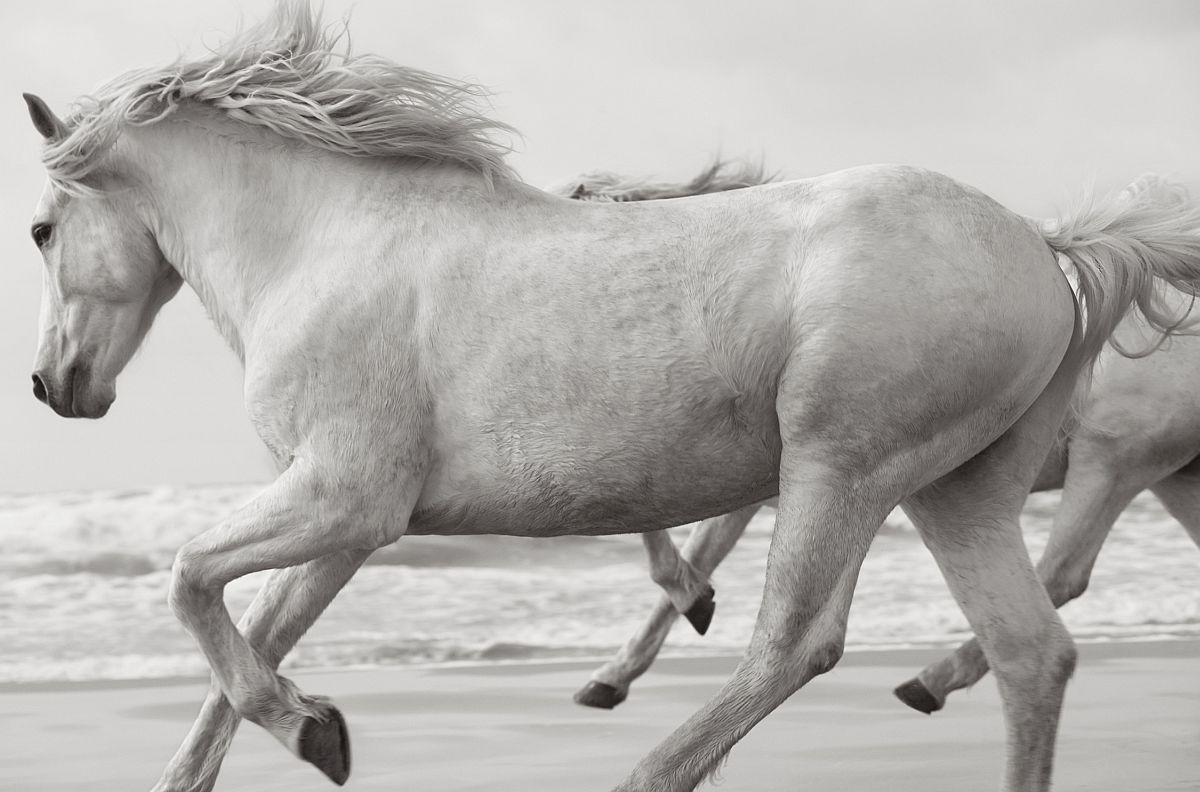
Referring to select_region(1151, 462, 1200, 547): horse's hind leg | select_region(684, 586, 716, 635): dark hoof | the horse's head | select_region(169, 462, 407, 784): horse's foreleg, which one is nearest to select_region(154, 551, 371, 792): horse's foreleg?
select_region(169, 462, 407, 784): horse's foreleg

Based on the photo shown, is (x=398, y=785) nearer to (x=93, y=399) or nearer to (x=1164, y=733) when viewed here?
(x=93, y=399)

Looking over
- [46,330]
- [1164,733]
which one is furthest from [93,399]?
[1164,733]

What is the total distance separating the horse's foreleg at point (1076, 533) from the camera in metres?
5.44

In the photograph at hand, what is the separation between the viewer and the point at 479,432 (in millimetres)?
3479

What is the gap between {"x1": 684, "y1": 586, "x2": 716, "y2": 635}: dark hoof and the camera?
5.93 meters

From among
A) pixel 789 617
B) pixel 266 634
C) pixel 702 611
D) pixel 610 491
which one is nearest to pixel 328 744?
pixel 266 634

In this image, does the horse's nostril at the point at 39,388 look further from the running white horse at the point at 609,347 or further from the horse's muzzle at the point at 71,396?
the running white horse at the point at 609,347

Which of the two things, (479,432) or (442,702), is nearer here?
(479,432)

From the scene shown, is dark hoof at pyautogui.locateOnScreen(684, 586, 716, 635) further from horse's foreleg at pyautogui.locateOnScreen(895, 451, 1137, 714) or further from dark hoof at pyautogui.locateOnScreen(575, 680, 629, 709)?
horse's foreleg at pyautogui.locateOnScreen(895, 451, 1137, 714)

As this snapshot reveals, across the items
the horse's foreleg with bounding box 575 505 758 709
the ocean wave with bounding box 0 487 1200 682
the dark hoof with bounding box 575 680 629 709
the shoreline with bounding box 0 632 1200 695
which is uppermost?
the horse's foreleg with bounding box 575 505 758 709

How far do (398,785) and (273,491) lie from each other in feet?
5.22

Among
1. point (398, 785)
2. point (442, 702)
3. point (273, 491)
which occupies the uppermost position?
point (273, 491)

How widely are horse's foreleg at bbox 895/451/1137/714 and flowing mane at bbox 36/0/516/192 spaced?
261cm

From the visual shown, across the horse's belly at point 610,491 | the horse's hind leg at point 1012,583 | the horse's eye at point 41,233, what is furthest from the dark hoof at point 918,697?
the horse's eye at point 41,233
